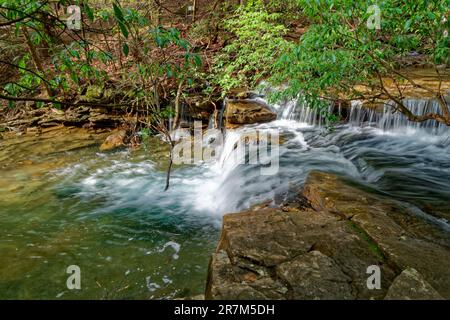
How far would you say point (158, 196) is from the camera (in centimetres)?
726

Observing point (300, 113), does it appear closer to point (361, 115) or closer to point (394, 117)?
point (361, 115)

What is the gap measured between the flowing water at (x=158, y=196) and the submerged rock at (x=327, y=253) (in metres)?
0.86

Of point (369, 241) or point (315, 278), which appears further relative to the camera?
point (369, 241)

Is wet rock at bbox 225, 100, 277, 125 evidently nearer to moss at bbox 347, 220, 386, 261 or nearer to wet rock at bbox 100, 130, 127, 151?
wet rock at bbox 100, 130, 127, 151

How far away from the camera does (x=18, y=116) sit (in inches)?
511

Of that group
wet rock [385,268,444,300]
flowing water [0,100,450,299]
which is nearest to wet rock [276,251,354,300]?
wet rock [385,268,444,300]

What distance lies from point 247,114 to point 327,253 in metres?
7.65

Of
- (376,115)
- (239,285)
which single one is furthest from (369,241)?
(376,115)

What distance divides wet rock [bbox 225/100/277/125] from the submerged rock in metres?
6.37

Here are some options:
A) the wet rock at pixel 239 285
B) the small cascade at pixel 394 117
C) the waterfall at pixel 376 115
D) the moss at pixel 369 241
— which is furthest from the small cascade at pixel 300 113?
the wet rock at pixel 239 285

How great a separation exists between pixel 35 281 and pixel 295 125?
8.01 metres

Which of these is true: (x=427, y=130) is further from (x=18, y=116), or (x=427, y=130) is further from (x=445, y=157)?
(x=18, y=116)

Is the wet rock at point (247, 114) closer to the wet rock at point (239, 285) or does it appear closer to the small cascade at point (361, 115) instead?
the small cascade at point (361, 115)

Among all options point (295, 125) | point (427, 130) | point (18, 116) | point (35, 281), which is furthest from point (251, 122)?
point (18, 116)
